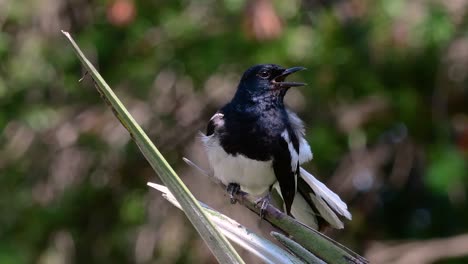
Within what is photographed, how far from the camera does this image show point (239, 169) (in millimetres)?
3107

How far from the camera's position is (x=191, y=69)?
5.57m

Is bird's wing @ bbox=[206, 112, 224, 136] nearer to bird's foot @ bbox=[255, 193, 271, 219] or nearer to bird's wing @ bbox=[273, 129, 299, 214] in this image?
bird's wing @ bbox=[273, 129, 299, 214]

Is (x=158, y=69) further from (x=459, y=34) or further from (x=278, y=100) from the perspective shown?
(x=278, y=100)

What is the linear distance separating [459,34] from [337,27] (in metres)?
0.73

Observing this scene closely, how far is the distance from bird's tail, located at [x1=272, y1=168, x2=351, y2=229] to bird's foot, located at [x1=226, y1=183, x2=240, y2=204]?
0.20 m

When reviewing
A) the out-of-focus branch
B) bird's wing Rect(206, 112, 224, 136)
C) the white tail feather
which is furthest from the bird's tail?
the out-of-focus branch

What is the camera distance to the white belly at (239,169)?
10.2 ft

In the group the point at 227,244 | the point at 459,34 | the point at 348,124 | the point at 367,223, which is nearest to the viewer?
the point at 227,244

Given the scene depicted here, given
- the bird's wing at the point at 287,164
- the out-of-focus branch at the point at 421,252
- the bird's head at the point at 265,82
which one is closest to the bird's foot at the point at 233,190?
the bird's wing at the point at 287,164

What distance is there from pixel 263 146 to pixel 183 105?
8.91 feet

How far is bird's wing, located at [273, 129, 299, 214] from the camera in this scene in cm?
297

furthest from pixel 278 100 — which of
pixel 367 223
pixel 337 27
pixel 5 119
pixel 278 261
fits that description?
pixel 367 223

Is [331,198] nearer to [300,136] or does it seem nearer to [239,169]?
[239,169]

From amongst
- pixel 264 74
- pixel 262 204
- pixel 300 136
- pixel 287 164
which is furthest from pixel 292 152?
pixel 262 204
